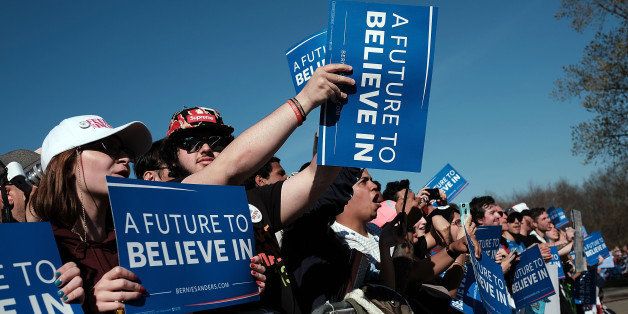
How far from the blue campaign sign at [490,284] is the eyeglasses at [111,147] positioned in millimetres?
2597

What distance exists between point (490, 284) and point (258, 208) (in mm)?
2454

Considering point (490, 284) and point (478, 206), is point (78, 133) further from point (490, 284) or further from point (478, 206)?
point (478, 206)

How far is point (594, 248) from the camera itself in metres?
10.9

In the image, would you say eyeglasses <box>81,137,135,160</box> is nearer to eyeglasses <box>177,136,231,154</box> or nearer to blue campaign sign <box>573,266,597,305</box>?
eyeglasses <box>177,136,231,154</box>

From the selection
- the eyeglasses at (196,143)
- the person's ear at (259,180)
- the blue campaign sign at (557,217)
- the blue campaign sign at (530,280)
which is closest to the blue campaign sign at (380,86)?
the eyeglasses at (196,143)

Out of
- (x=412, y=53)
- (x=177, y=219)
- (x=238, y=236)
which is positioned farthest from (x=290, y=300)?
(x=412, y=53)

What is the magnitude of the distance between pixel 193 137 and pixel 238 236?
3.59 feet

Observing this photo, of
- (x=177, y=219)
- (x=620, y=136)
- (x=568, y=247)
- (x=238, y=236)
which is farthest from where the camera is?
(x=620, y=136)

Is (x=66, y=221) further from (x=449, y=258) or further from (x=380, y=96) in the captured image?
(x=449, y=258)

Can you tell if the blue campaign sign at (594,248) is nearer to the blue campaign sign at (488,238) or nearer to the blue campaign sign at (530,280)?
the blue campaign sign at (530,280)

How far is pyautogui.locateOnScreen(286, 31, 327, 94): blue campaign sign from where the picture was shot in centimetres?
353

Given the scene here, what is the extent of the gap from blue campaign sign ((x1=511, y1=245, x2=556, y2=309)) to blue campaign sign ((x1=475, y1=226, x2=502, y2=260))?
42cm

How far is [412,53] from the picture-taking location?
2.66 meters

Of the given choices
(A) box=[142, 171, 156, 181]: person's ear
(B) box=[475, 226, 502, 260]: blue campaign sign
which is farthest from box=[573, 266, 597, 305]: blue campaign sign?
(A) box=[142, 171, 156, 181]: person's ear
